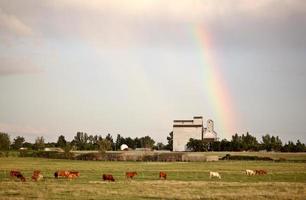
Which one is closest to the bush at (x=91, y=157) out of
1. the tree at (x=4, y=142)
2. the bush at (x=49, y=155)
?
the bush at (x=49, y=155)

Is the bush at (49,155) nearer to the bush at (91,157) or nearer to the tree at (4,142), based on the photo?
the bush at (91,157)

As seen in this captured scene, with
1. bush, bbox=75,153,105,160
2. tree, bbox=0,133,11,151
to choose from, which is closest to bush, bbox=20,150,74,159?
bush, bbox=75,153,105,160

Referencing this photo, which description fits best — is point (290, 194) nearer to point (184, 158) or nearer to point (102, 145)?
point (184, 158)

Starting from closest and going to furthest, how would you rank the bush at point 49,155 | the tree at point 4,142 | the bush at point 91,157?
1. the bush at point 91,157
2. the bush at point 49,155
3. the tree at point 4,142

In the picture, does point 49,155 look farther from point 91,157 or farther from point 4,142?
point 4,142

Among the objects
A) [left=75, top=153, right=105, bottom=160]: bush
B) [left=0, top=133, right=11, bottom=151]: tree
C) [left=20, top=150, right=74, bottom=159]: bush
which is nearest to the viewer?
[left=75, top=153, right=105, bottom=160]: bush

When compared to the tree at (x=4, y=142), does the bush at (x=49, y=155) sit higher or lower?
lower

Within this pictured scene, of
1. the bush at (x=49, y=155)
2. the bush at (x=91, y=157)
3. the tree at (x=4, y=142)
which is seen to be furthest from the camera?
the tree at (x=4, y=142)

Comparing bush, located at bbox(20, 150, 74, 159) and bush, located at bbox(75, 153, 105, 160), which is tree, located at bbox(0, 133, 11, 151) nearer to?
bush, located at bbox(20, 150, 74, 159)

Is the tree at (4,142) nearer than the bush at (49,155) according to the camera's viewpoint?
No

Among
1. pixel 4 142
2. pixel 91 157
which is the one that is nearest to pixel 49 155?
pixel 91 157

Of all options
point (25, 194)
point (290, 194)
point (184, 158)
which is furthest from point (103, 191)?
point (184, 158)

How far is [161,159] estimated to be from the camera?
132m

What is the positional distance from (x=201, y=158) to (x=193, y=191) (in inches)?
3749
